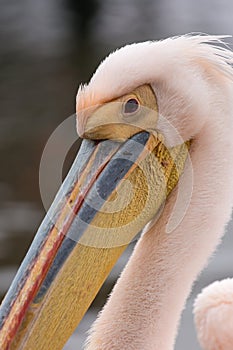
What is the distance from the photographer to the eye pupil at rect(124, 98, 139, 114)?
2488 millimetres

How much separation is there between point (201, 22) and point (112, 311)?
7976 mm

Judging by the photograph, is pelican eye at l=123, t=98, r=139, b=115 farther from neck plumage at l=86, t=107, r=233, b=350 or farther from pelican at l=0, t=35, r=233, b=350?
neck plumage at l=86, t=107, r=233, b=350

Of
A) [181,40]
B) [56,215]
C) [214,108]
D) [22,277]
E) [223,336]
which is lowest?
[223,336]

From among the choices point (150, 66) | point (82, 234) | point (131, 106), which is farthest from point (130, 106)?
point (82, 234)

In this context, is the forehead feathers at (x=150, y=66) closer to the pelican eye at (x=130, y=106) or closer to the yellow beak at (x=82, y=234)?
the pelican eye at (x=130, y=106)

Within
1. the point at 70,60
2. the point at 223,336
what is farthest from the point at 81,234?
the point at 70,60

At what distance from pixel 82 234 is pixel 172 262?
12.5 inches

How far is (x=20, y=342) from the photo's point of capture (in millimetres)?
2422

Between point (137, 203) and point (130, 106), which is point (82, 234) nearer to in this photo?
point (137, 203)

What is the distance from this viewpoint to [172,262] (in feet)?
8.52

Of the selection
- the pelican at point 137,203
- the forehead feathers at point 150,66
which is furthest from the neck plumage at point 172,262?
the forehead feathers at point 150,66

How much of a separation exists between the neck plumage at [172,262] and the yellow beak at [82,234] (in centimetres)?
8

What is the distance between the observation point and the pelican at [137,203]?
2428mm

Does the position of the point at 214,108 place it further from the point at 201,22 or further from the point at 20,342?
the point at 201,22
